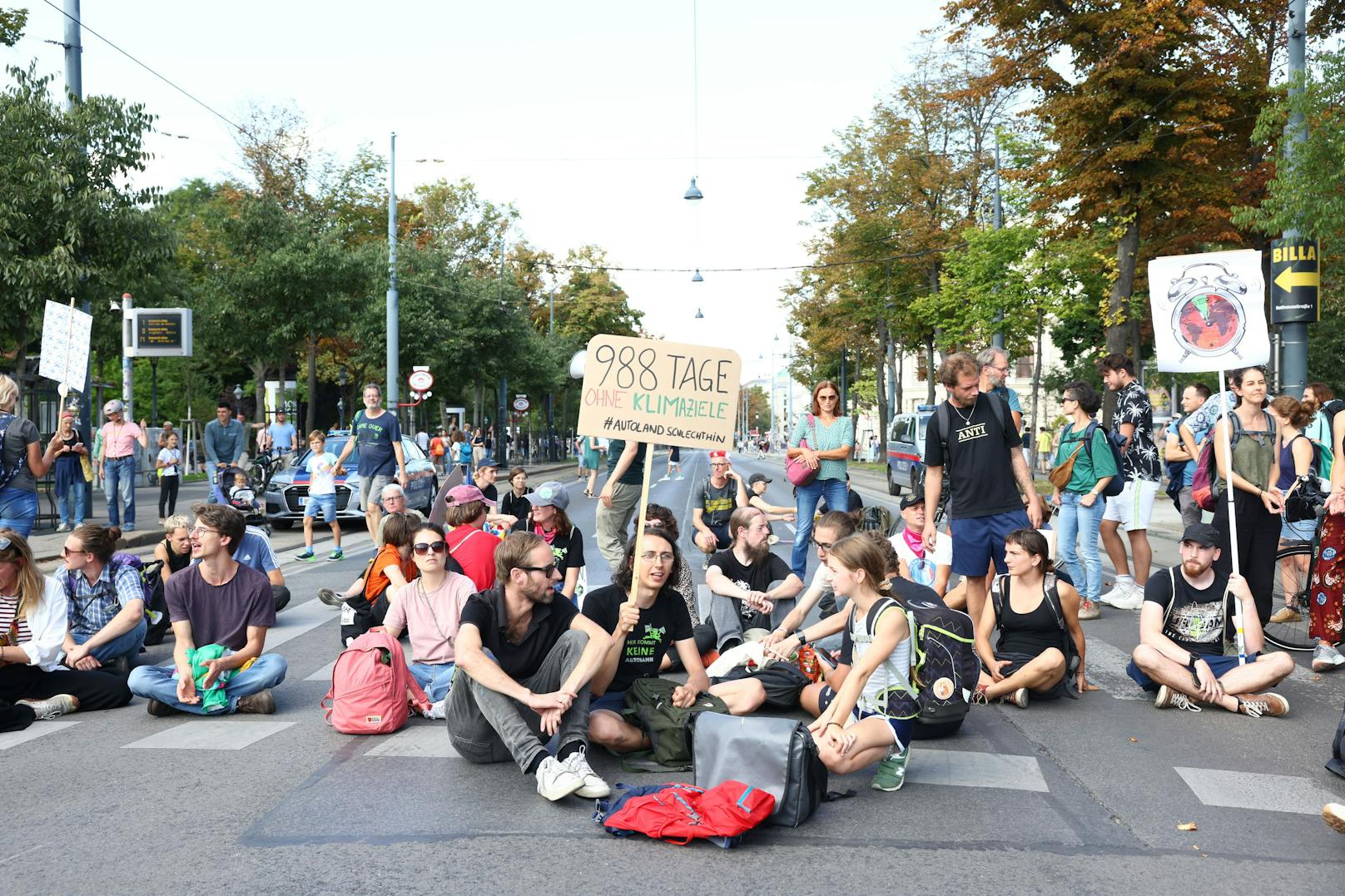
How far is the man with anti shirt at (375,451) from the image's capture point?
47.7ft

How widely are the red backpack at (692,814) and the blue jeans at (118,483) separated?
14.7m

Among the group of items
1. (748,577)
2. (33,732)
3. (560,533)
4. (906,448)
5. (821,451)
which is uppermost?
(906,448)

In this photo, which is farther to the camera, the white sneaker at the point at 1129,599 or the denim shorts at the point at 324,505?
the denim shorts at the point at 324,505

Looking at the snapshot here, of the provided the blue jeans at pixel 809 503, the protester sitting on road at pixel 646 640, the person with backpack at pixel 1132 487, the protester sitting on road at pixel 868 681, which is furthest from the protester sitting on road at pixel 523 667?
the person with backpack at pixel 1132 487

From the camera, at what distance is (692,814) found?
4.81 metres

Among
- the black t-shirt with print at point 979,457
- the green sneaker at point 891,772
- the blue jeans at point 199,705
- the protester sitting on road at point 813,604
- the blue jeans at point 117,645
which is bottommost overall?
the green sneaker at point 891,772

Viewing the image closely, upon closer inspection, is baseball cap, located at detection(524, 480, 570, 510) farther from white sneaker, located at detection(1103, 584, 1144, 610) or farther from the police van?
the police van

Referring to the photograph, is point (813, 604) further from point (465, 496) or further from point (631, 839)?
point (631, 839)

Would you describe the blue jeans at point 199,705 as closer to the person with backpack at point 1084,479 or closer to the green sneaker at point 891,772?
the green sneaker at point 891,772

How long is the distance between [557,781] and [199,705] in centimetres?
291

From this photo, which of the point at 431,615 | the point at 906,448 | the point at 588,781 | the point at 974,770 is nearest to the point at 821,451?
the point at 431,615

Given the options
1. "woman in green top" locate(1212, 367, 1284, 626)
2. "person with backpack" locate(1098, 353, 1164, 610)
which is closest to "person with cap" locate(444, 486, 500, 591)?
"woman in green top" locate(1212, 367, 1284, 626)

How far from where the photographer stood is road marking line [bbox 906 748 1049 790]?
560 centimetres

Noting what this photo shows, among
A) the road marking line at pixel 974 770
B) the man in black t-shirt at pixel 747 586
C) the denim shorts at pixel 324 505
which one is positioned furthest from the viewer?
the denim shorts at pixel 324 505
